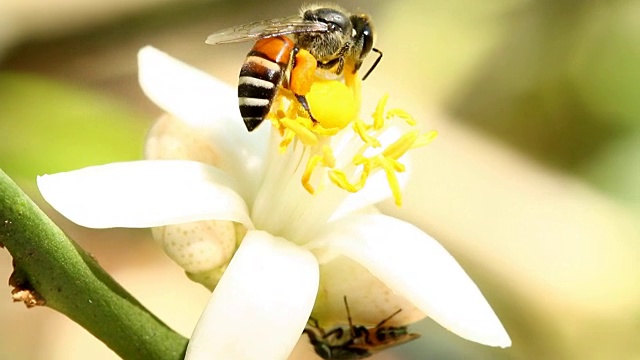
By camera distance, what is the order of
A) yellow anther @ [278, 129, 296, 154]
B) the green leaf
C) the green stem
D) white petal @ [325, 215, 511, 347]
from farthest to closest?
1. the green leaf
2. yellow anther @ [278, 129, 296, 154]
3. white petal @ [325, 215, 511, 347]
4. the green stem

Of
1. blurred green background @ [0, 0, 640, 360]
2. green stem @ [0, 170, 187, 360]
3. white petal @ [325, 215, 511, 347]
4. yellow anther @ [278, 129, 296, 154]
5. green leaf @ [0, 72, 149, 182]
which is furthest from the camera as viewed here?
blurred green background @ [0, 0, 640, 360]

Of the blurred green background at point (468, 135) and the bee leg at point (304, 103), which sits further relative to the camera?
the blurred green background at point (468, 135)

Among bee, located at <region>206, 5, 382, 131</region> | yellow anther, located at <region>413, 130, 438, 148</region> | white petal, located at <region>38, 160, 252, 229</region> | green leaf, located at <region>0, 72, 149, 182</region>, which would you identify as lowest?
green leaf, located at <region>0, 72, 149, 182</region>

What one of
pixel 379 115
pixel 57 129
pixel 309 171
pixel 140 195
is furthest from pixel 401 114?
pixel 57 129

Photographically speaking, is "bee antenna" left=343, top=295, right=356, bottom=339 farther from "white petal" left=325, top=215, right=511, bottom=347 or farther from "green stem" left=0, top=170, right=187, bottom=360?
"green stem" left=0, top=170, right=187, bottom=360

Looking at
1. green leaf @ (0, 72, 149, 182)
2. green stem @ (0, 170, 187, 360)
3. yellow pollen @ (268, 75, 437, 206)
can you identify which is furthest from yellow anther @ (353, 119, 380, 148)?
green leaf @ (0, 72, 149, 182)

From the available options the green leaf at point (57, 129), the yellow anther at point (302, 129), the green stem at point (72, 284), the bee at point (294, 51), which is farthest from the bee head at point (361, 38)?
the green leaf at point (57, 129)

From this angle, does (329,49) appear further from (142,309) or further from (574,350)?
(574,350)

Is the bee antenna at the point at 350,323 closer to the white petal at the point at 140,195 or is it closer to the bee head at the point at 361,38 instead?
the white petal at the point at 140,195
